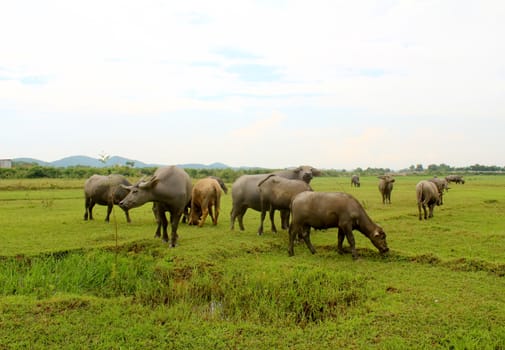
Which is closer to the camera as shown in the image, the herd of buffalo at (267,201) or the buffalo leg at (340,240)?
the herd of buffalo at (267,201)

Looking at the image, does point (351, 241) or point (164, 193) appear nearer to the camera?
point (351, 241)

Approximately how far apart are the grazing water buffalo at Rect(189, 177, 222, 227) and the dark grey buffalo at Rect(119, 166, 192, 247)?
7.91 ft

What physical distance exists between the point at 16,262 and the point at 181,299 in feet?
12.2

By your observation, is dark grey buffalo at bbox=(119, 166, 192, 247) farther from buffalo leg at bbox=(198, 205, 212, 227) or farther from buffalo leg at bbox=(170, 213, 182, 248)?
buffalo leg at bbox=(198, 205, 212, 227)

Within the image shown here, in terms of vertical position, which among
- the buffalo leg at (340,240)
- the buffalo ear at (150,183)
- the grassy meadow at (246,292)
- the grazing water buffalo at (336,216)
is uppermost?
the buffalo ear at (150,183)

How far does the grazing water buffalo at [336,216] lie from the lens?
7.55 meters

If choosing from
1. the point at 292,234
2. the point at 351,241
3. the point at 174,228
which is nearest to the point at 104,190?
the point at 174,228

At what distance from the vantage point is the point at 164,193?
8391mm

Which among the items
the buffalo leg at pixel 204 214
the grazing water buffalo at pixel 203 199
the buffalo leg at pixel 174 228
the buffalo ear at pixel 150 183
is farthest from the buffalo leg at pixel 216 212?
the buffalo ear at pixel 150 183

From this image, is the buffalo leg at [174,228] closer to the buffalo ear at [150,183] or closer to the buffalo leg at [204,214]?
the buffalo ear at [150,183]

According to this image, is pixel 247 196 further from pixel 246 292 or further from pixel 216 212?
pixel 246 292

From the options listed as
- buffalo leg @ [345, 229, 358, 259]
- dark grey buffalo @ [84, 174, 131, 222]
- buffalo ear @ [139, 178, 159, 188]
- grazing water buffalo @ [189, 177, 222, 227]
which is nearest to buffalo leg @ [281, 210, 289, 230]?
grazing water buffalo @ [189, 177, 222, 227]

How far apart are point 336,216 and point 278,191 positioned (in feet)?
7.15

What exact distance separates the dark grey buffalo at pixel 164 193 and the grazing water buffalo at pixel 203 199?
2412 millimetres
